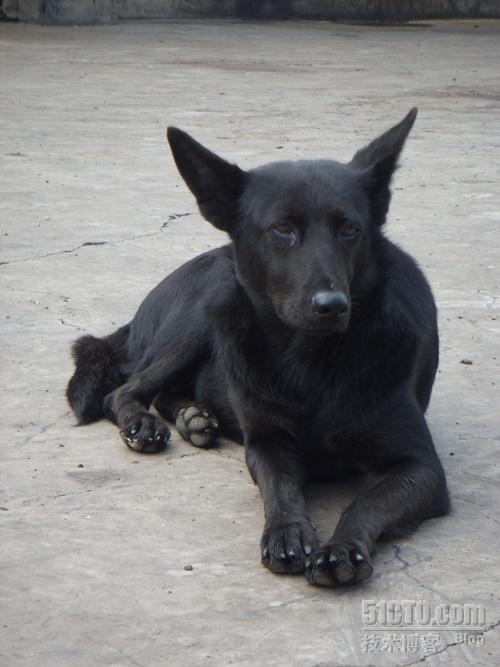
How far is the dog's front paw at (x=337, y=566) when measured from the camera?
9.46 feet

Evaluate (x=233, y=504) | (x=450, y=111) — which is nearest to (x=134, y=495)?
(x=233, y=504)

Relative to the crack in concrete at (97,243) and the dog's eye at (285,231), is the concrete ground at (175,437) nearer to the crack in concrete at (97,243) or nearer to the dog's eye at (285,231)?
the crack in concrete at (97,243)

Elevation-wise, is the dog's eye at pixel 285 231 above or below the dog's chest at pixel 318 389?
above

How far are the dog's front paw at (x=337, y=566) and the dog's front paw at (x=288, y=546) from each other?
0.19 ft

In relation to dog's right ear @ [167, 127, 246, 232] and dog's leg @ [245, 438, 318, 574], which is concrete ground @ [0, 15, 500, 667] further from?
dog's right ear @ [167, 127, 246, 232]

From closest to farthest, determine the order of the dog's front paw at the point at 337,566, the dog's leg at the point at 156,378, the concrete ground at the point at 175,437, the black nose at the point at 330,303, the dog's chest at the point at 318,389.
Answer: the concrete ground at the point at 175,437, the dog's front paw at the point at 337,566, the black nose at the point at 330,303, the dog's chest at the point at 318,389, the dog's leg at the point at 156,378

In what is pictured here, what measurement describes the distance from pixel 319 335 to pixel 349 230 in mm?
302

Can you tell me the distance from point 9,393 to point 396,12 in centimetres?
1684

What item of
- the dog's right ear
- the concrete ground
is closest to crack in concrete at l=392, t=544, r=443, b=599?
the concrete ground

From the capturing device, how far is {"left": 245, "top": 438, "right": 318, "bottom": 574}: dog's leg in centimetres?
300

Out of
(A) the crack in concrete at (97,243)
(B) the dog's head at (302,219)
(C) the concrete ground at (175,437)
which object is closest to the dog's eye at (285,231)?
(B) the dog's head at (302,219)

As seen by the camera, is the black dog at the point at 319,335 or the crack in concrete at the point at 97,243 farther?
the crack in concrete at the point at 97,243

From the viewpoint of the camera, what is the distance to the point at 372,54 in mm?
15414

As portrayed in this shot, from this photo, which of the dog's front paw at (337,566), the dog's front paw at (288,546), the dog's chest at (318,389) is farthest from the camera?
the dog's chest at (318,389)
